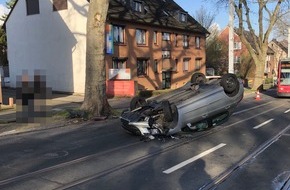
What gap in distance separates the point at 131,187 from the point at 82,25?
23.9 meters

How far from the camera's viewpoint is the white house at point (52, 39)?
1132 inches

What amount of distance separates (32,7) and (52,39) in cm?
393

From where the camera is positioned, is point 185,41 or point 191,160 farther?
point 185,41

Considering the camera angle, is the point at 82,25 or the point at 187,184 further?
the point at 82,25

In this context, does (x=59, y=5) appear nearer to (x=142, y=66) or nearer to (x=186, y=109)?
(x=142, y=66)

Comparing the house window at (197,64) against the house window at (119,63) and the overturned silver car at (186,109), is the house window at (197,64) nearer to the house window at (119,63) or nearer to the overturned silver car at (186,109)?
the house window at (119,63)

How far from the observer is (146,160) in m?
7.73

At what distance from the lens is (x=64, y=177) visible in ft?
21.4

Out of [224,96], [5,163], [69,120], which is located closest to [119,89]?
[69,120]

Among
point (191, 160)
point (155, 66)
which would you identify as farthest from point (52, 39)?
point (191, 160)

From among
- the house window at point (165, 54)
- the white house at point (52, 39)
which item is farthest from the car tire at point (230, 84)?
the house window at point (165, 54)

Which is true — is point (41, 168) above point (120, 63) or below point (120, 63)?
below

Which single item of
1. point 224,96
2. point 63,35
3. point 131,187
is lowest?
point 131,187

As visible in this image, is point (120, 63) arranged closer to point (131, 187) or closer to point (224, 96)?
point (224, 96)
